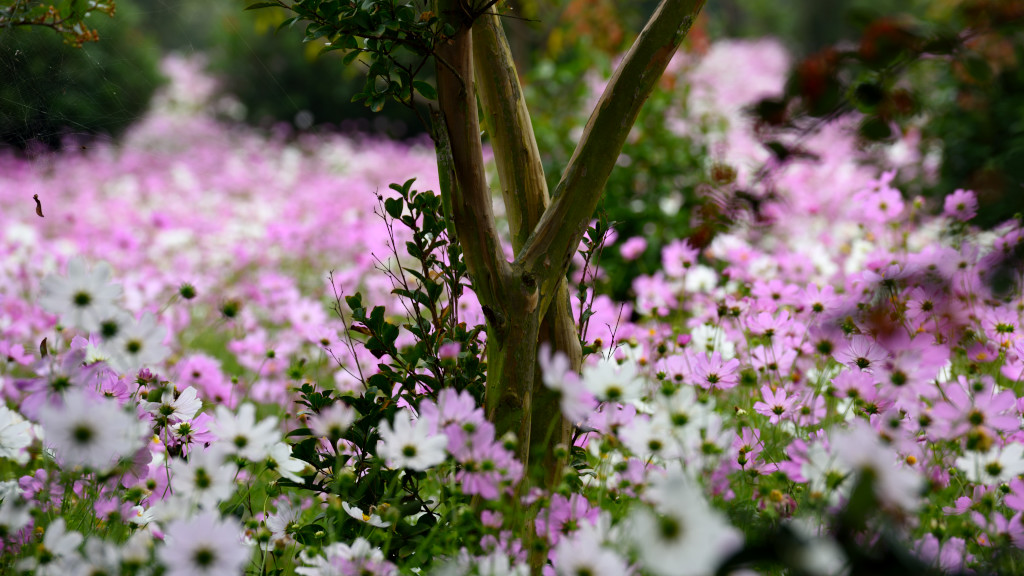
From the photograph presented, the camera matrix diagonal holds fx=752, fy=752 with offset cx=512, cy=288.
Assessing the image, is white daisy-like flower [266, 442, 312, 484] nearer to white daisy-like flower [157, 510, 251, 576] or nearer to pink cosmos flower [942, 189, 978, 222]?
white daisy-like flower [157, 510, 251, 576]

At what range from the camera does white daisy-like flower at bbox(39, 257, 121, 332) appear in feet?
2.78

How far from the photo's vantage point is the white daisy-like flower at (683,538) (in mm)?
650

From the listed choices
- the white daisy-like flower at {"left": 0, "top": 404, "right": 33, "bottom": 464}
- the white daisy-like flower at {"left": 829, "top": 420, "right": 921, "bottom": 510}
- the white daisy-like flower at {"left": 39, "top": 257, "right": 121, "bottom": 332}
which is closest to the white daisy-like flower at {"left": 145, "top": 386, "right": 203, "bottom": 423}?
the white daisy-like flower at {"left": 0, "top": 404, "right": 33, "bottom": 464}

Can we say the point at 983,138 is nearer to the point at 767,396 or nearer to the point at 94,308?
the point at 767,396

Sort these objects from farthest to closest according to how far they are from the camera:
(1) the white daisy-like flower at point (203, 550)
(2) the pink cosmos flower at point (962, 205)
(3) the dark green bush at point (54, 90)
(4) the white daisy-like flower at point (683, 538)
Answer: (2) the pink cosmos flower at point (962, 205) < (3) the dark green bush at point (54, 90) < (1) the white daisy-like flower at point (203, 550) < (4) the white daisy-like flower at point (683, 538)

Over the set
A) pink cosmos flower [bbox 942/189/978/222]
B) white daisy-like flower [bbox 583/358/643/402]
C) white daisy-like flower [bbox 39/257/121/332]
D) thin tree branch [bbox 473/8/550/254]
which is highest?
pink cosmos flower [bbox 942/189/978/222]

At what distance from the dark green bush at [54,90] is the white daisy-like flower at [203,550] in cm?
82

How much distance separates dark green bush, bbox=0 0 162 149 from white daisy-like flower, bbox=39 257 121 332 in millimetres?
535

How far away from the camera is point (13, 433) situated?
3.71 feet

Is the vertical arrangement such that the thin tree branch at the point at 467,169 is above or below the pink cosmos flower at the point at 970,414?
above

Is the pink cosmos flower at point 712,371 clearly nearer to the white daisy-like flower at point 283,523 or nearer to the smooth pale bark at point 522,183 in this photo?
the smooth pale bark at point 522,183

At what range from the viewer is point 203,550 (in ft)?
2.51

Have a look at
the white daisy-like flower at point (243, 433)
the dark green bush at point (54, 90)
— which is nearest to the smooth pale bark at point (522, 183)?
the white daisy-like flower at point (243, 433)

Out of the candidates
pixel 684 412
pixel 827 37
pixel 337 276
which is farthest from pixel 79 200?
pixel 827 37
